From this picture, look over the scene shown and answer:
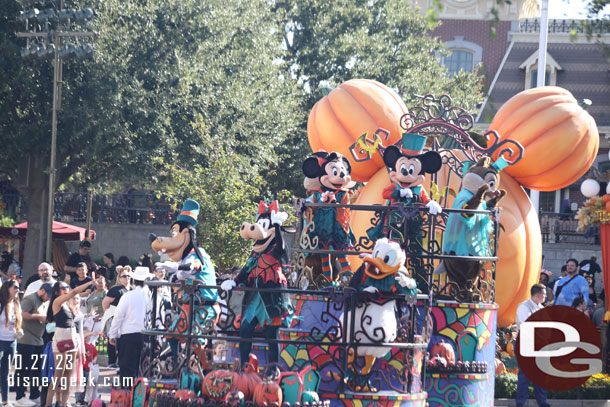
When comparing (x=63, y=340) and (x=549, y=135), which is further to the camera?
(x=549, y=135)

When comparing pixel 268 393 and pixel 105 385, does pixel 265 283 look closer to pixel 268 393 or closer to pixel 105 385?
pixel 268 393

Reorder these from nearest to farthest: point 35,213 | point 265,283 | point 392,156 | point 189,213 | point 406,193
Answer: point 265,283, point 406,193, point 189,213, point 392,156, point 35,213

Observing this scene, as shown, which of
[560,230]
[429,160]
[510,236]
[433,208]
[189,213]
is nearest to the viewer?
[433,208]

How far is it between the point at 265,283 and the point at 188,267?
1060 mm

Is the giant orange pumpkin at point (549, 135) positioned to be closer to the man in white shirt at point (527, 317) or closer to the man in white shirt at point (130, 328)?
the man in white shirt at point (527, 317)

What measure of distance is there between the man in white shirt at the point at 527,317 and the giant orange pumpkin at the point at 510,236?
0.94 metres

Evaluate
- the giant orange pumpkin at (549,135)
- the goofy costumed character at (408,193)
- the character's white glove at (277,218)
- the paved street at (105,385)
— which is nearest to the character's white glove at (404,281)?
the goofy costumed character at (408,193)

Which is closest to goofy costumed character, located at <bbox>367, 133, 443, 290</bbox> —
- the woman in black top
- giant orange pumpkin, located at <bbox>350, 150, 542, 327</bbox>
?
giant orange pumpkin, located at <bbox>350, 150, 542, 327</bbox>

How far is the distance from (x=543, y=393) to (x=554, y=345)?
2.32 ft

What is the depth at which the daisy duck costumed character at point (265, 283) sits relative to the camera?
10000 millimetres

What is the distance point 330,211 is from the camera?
11656 millimetres

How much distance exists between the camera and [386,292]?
9.65 metres

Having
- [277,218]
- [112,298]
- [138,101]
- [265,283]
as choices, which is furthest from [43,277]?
[138,101]

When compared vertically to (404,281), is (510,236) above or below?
above
